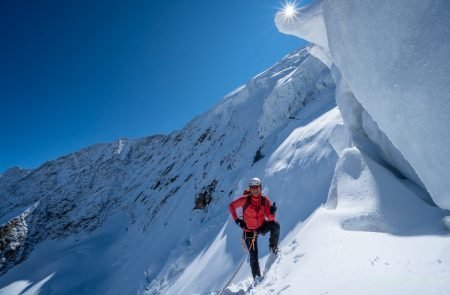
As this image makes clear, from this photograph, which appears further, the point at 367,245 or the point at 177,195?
the point at 177,195

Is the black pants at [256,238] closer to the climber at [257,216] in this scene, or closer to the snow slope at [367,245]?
the climber at [257,216]

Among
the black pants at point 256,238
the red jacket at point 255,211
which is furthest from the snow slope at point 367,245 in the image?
the red jacket at point 255,211

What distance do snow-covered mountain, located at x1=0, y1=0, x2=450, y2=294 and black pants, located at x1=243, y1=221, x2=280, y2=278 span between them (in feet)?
1.02

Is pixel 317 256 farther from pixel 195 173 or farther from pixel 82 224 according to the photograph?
pixel 82 224

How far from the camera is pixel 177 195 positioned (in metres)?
29.5

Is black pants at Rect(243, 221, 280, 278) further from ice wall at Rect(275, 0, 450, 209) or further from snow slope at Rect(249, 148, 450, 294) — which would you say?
ice wall at Rect(275, 0, 450, 209)

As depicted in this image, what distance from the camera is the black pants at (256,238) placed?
6367 millimetres

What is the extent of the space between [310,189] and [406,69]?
8012 millimetres

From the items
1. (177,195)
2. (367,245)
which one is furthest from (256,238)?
(177,195)

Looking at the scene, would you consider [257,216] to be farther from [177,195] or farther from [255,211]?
[177,195]

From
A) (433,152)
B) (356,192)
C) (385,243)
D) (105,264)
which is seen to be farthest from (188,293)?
(105,264)

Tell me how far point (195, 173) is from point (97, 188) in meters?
26.5

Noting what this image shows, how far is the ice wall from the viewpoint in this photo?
11.5 feet

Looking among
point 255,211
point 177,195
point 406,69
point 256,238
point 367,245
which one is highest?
point 177,195
